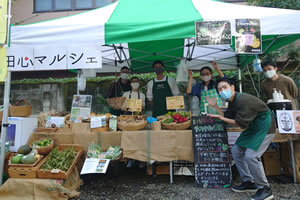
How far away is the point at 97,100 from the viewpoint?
6.95 m

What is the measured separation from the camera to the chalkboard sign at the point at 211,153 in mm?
3196

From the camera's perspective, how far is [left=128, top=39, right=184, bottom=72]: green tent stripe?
4.98 metres

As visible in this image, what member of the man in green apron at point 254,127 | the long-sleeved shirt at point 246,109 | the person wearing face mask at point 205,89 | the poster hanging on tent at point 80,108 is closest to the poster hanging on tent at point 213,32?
the man in green apron at point 254,127

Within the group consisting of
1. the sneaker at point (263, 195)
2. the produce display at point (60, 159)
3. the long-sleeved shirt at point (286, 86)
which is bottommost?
the sneaker at point (263, 195)

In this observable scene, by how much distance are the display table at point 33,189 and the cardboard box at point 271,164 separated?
336cm

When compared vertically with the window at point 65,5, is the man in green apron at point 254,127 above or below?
below

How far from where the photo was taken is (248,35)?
2.97 meters

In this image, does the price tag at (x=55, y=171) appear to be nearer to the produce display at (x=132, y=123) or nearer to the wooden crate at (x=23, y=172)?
the wooden crate at (x=23, y=172)

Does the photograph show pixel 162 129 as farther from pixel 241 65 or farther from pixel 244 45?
pixel 241 65

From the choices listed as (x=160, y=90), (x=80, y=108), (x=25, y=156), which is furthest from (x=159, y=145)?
(x=25, y=156)

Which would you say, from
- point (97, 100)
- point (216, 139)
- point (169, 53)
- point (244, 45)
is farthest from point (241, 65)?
point (97, 100)

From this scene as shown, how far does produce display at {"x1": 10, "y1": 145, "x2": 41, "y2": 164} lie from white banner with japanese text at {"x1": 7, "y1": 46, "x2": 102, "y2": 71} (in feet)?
4.13

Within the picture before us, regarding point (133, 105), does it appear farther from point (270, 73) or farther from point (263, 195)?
point (270, 73)

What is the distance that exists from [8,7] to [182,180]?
4.06 metres
